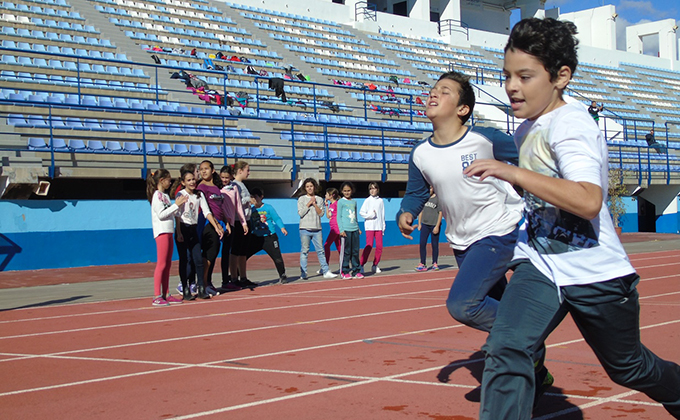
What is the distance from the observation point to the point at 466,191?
4.45 meters

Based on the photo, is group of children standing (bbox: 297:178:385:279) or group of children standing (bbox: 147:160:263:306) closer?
group of children standing (bbox: 147:160:263:306)

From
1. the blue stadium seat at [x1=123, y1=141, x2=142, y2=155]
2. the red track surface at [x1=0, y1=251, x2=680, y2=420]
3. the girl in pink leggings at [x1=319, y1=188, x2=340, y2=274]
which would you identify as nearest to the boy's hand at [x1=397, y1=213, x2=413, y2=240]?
the red track surface at [x1=0, y1=251, x2=680, y2=420]

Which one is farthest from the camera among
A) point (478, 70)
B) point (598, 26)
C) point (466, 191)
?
point (598, 26)

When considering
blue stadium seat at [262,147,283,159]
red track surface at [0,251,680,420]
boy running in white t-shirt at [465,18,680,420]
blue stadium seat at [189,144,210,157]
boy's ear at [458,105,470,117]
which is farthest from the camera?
blue stadium seat at [262,147,283,159]

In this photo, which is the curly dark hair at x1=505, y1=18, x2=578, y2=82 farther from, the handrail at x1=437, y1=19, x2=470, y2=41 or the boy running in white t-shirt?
the handrail at x1=437, y1=19, x2=470, y2=41

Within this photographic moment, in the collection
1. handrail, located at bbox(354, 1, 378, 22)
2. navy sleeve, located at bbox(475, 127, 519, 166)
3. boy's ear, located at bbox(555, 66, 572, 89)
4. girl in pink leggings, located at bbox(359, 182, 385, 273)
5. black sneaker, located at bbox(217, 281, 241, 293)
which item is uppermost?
handrail, located at bbox(354, 1, 378, 22)

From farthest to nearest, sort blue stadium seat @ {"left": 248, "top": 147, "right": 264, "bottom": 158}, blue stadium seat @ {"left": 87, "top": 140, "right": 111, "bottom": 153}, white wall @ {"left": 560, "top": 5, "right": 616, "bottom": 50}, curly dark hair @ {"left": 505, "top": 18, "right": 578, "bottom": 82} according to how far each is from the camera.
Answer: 1. white wall @ {"left": 560, "top": 5, "right": 616, "bottom": 50}
2. blue stadium seat @ {"left": 248, "top": 147, "right": 264, "bottom": 158}
3. blue stadium seat @ {"left": 87, "top": 140, "right": 111, "bottom": 153}
4. curly dark hair @ {"left": 505, "top": 18, "right": 578, "bottom": 82}

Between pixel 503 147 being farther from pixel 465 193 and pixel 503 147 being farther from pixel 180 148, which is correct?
pixel 180 148

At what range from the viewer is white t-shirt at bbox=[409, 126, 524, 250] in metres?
4.42

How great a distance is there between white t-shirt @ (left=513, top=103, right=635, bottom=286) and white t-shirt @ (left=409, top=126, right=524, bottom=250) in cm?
119

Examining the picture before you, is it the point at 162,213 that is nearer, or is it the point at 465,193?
the point at 465,193

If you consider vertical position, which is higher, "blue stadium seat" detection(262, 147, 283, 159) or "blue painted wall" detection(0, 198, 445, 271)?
"blue stadium seat" detection(262, 147, 283, 159)

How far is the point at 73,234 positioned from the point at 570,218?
579 inches

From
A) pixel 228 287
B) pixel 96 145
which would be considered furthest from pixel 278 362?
pixel 96 145
